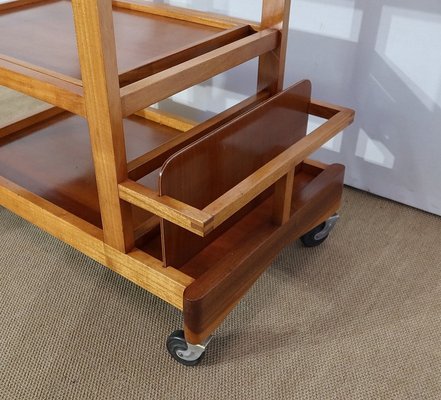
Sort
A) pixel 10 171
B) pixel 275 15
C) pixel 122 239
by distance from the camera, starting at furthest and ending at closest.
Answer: pixel 10 171 < pixel 275 15 < pixel 122 239

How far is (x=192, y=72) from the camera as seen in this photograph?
29.0 inches

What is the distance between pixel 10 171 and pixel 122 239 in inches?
14.5

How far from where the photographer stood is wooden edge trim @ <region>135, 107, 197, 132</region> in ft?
3.66

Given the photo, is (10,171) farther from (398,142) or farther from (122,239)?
(398,142)

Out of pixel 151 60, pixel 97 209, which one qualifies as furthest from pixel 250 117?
pixel 97 209

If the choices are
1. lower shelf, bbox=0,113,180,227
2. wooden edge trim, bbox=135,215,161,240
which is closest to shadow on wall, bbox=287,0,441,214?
lower shelf, bbox=0,113,180,227

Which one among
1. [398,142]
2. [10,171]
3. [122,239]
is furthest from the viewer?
[398,142]

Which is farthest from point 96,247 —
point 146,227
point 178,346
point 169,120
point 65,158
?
point 169,120

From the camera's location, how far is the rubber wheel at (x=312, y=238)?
3.28 feet

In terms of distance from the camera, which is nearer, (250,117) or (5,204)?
(250,117)

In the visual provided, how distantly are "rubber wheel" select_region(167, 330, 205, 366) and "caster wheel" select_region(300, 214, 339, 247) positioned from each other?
33 centimetres

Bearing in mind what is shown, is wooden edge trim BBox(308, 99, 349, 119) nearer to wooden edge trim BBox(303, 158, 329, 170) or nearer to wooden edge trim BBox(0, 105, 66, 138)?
wooden edge trim BBox(303, 158, 329, 170)

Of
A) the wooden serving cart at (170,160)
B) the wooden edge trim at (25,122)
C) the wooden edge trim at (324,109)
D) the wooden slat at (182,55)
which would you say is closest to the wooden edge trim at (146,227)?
the wooden serving cart at (170,160)

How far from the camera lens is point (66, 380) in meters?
0.76
